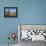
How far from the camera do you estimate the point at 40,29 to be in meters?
4.47

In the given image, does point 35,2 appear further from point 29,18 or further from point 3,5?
point 3,5

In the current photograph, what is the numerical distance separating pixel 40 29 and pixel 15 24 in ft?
2.94

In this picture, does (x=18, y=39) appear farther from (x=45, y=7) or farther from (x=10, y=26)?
(x=45, y=7)

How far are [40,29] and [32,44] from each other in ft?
2.08

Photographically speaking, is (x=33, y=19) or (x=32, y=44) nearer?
(x=32, y=44)

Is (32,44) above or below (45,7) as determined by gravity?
below

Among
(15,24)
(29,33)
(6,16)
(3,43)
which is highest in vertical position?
(6,16)

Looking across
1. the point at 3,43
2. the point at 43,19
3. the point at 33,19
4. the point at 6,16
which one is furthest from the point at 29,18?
the point at 3,43

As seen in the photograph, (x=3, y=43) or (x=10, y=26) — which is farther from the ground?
(x=10, y=26)

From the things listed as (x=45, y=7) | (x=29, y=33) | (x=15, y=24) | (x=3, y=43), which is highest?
(x=45, y=7)

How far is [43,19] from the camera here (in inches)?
181

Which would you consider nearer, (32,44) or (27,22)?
(32,44)

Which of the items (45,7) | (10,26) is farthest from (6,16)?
(45,7)

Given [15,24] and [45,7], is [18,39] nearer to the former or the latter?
[15,24]
